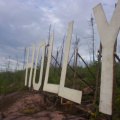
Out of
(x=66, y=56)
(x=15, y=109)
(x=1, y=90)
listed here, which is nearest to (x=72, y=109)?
(x=66, y=56)

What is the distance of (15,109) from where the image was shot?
5.28 meters

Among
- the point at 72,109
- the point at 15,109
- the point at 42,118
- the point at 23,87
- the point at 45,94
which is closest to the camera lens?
the point at 42,118

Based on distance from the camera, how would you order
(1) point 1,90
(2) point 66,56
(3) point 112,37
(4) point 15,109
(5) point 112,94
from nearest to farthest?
(5) point 112,94 → (3) point 112,37 → (2) point 66,56 → (4) point 15,109 → (1) point 1,90

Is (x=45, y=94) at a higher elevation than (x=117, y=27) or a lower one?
lower

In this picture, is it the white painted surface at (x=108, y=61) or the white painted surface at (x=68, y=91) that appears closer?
A: the white painted surface at (x=108, y=61)

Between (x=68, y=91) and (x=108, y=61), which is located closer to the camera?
(x=108, y=61)

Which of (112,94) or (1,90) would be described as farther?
(1,90)

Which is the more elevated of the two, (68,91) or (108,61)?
(108,61)

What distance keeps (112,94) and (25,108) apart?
3.42 metres

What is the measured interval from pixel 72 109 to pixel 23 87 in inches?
222

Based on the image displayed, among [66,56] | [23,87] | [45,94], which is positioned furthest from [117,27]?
[23,87]

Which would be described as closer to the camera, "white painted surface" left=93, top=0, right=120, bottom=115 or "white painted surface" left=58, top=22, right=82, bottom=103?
"white painted surface" left=93, top=0, right=120, bottom=115

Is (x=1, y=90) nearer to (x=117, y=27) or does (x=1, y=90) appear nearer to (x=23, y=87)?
(x=23, y=87)

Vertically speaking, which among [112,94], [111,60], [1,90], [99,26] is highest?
[99,26]
